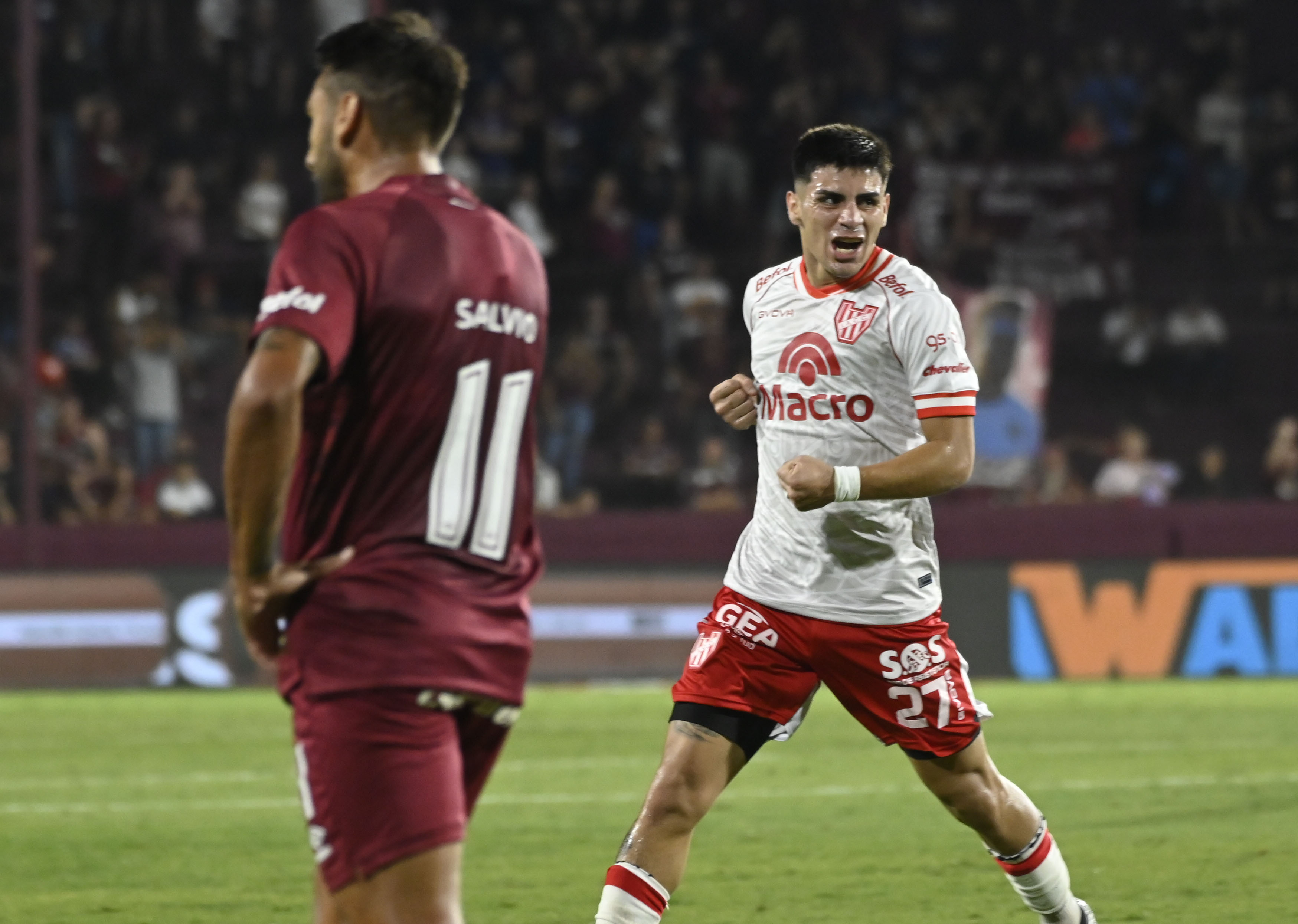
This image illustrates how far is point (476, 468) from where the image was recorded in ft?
10.6

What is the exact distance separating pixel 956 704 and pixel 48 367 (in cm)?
1303

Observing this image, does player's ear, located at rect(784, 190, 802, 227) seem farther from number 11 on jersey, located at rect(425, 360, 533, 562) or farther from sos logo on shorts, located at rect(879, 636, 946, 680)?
number 11 on jersey, located at rect(425, 360, 533, 562)

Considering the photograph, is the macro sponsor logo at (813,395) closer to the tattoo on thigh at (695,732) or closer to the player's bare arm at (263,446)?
→ the tattoo on thigh at (695,732)

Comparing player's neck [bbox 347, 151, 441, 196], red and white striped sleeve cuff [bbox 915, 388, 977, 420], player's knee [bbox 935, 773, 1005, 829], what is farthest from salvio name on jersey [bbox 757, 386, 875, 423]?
player's neck [bbox 347, 151, 441, 196]

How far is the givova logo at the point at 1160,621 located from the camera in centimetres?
1382

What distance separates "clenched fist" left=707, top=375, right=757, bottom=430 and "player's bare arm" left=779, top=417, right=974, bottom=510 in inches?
14.1

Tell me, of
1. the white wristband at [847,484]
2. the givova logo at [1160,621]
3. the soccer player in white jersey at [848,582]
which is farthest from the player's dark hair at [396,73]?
the givova logo at [1160,621]

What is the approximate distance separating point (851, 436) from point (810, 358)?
233mm

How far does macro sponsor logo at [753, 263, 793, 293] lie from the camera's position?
17.2ft

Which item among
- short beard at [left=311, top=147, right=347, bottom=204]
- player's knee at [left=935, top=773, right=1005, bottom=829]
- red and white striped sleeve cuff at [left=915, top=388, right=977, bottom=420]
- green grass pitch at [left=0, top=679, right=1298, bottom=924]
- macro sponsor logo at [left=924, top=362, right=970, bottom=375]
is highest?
short beard at [left=311, top=147, right=347, bottom=204]

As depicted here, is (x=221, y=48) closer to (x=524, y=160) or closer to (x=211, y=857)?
(x=524, y=160)

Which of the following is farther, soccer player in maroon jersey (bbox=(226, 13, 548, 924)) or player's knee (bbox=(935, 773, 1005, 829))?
player's knee (bbox=(935, 773, 1005, 829))

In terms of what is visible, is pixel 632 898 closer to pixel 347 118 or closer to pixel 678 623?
pixel 347 118

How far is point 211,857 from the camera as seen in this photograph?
721 cm
